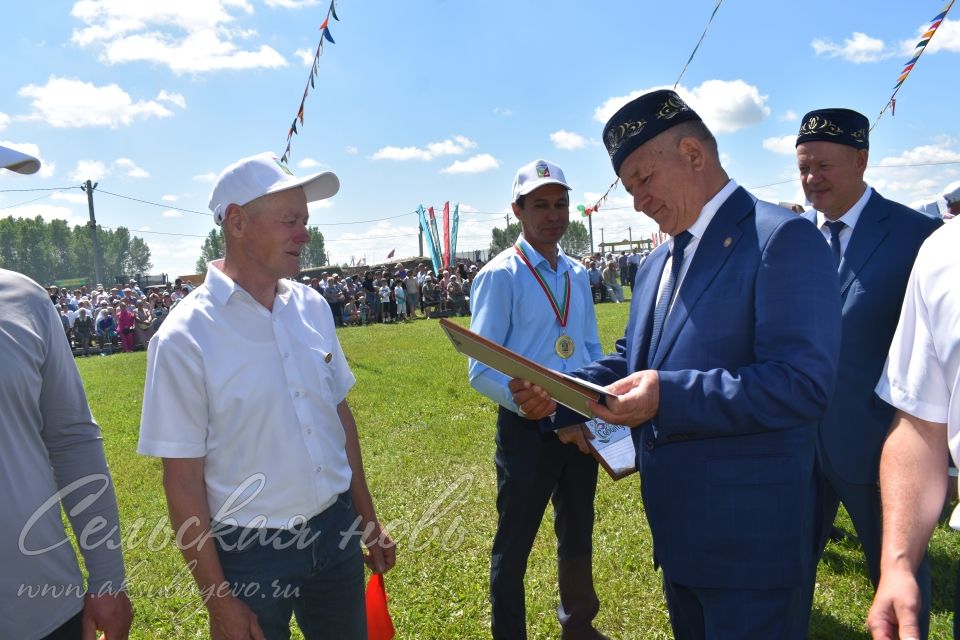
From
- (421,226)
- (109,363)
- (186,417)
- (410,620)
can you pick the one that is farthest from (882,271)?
(421,226)

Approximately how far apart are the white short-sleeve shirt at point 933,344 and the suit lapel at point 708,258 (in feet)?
1.72

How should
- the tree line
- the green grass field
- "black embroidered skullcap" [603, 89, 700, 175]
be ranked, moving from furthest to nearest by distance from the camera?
the tree line
the green grass field
"black embroidered skullcap" [603, 89, 700, 175]

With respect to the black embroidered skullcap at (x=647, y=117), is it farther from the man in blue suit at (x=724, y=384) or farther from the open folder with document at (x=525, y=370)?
the open folder with document at (x=525, y=370)

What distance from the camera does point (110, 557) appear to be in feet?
7.01

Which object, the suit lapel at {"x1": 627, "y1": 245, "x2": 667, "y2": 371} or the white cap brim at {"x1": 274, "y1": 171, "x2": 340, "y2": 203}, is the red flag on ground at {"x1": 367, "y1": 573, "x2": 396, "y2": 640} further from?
the white cap brim at {"x1": 274, "y1": 171, "x2": 340, "y2": 203}

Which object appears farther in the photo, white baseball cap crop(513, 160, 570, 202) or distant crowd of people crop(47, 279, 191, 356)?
distant crowd of people crop(47, 279, 191, 356)

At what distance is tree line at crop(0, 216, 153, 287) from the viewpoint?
110 meters

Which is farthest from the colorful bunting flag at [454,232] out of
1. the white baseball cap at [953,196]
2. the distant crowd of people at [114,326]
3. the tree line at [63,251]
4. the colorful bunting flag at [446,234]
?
the tree line at [63,251]

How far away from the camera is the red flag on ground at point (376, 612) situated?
2928 mm

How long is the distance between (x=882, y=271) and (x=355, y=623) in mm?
2826

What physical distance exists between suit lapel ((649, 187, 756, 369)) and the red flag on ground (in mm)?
1726

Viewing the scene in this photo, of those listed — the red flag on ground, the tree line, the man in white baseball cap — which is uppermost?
the tree line

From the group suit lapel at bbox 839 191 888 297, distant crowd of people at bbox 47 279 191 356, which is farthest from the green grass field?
distant crowd of people at bbox 47 279 191 356

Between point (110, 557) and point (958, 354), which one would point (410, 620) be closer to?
point (110, 557)
